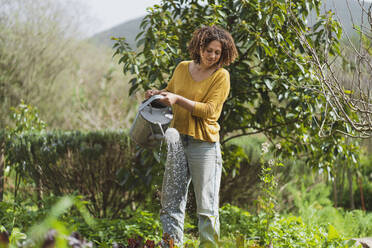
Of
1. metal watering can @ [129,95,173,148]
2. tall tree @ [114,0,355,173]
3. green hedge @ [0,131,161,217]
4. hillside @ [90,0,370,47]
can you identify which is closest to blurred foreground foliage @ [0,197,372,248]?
green hedge @ [0,131,161,217]

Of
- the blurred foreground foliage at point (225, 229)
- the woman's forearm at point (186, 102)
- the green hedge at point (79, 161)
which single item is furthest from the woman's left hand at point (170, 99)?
the green hedge at point (79, 161)

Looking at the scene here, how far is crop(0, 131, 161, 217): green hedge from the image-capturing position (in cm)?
395

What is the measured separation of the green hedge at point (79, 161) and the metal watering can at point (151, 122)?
1369mm

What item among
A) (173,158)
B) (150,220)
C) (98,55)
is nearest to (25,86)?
(98,55)

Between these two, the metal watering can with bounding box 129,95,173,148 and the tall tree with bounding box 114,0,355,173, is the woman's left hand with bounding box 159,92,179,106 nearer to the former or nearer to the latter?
the metal watering can with bounding box 129,95,173,148

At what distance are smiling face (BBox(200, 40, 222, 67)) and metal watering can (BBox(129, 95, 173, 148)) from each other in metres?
0.38

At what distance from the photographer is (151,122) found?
2398 millimetres

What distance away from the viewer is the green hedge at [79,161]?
3.95 m

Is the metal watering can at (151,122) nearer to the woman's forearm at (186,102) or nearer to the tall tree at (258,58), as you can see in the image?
the woman's forearm at (186,102)

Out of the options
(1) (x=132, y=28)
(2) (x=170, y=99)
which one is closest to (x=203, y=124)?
(2) (x=170, y=99)

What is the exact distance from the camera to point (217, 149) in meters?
2.45

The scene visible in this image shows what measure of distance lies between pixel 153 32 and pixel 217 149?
130 centimetres

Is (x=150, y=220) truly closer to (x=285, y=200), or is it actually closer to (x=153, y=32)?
(x=153, y=32)

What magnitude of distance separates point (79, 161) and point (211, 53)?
2.18 metres
